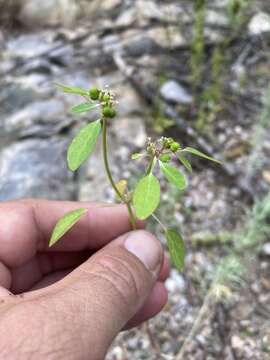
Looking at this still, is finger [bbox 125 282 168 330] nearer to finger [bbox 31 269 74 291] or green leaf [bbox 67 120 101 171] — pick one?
finger [bbox 31 269 74 291]

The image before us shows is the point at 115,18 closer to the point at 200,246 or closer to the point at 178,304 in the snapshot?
the point at 200,246

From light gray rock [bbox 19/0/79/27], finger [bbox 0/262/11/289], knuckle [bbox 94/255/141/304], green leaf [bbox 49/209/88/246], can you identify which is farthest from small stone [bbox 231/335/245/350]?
light gray rock [bbox 19/0/79/27]

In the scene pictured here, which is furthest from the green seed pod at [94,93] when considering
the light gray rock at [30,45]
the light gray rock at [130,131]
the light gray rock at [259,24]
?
the light gray rock at [30,45]

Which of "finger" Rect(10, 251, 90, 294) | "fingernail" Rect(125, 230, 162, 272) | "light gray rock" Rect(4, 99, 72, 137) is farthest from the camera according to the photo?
"light gray rock" Rect(4, 99, 72, 137)

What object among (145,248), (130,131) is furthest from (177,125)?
(145,248)

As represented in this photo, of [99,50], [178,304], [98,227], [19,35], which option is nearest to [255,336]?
[178,304]

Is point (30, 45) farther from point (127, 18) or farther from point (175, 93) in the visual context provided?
point (175, 93)
